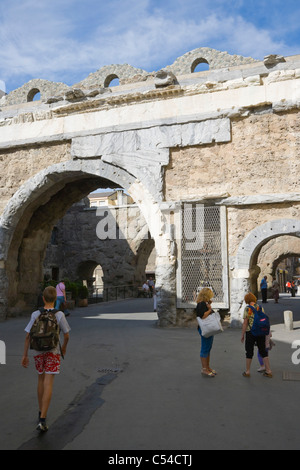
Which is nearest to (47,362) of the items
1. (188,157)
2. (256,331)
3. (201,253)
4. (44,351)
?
(44,351)

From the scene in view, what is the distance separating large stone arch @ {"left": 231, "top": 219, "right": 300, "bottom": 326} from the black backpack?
591 cm

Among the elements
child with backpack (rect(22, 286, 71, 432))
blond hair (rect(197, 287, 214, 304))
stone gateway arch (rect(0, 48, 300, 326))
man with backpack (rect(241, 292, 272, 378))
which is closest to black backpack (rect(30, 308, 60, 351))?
child with backpack (rect(22, 286, 71, 432))

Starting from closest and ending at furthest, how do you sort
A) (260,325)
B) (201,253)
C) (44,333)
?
1. (44,333)
2. (260,325)
3. (201,253)

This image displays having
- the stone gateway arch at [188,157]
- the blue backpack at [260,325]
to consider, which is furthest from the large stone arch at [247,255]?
the blue backpack at [260,325]

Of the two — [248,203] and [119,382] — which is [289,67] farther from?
[119,382]

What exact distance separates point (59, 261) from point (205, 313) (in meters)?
18.3

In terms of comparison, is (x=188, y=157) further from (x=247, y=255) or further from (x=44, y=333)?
(x=44, y=333)

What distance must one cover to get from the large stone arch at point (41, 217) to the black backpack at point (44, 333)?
592 centimetres

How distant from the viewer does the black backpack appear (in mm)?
3281

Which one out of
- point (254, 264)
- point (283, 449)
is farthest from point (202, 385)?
point (254, 264)

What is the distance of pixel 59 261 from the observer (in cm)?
2220

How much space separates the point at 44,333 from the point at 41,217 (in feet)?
31.6

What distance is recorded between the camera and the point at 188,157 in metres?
9.50

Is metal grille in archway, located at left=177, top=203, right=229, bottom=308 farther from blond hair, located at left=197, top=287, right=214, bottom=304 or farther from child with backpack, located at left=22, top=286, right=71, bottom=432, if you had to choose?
child with backpack, located at left=22, top=286, right=71, bottom=432
